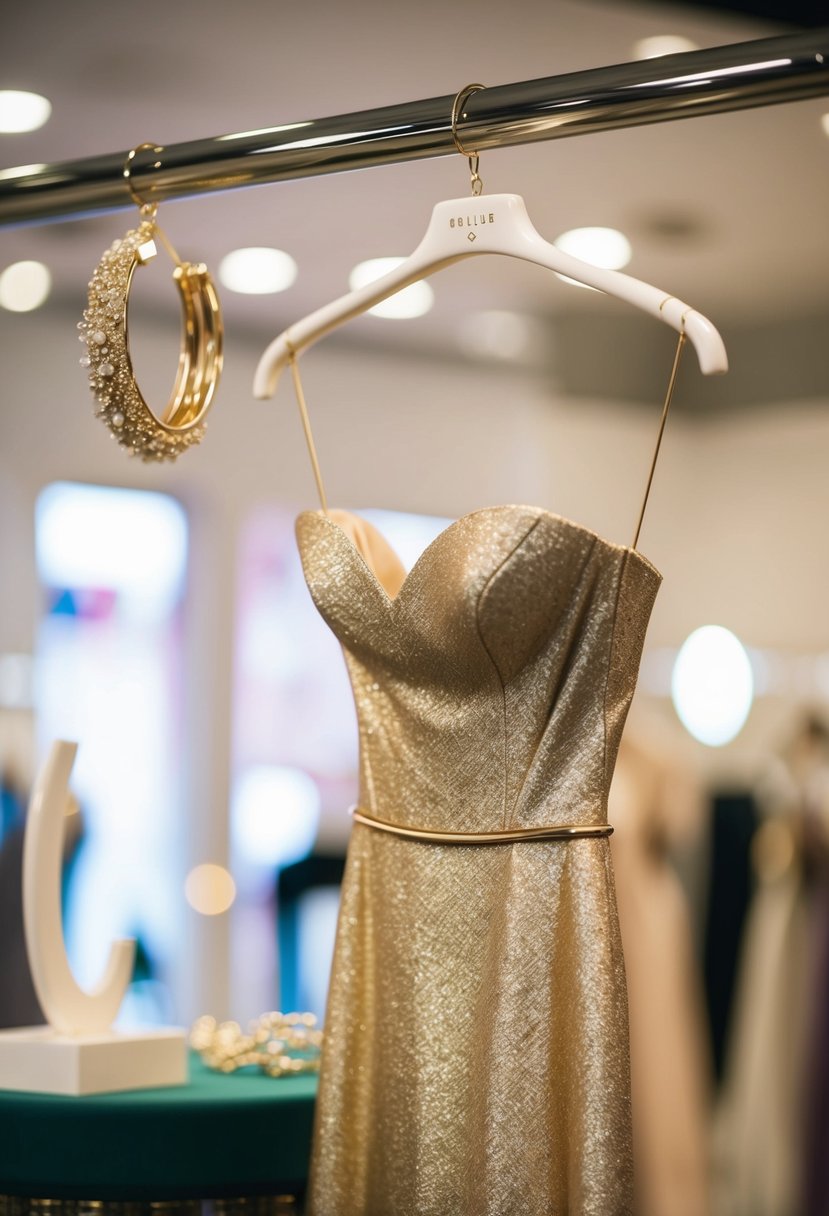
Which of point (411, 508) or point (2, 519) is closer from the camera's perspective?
point (2, 519)

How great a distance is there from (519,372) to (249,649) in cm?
136

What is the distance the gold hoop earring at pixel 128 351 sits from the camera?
1.45m

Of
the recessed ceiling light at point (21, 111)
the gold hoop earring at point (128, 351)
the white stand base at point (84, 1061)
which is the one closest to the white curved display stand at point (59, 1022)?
the white stand base at point (84, 1061)

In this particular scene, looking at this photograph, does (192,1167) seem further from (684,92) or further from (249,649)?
(249,649)

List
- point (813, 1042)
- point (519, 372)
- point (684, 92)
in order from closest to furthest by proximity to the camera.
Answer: point (684, 92), point (813, 1042), point (519, 372)

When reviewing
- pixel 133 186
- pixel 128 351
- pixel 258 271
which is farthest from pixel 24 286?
pixel 128 351

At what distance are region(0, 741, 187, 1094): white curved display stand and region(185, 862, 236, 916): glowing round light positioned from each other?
117 inches

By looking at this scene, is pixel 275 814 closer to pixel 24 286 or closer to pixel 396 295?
pixel 396 295

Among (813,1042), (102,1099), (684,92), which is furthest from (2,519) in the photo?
(684,92)

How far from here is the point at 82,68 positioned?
2.97 meters

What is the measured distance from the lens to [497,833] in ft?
4.34

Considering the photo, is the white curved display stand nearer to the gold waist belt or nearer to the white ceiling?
the gold waist belt

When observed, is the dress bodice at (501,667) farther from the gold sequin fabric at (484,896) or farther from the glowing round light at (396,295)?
the glowing round light at (396,295)

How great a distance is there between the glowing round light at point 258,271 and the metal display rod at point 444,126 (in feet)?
8.35
